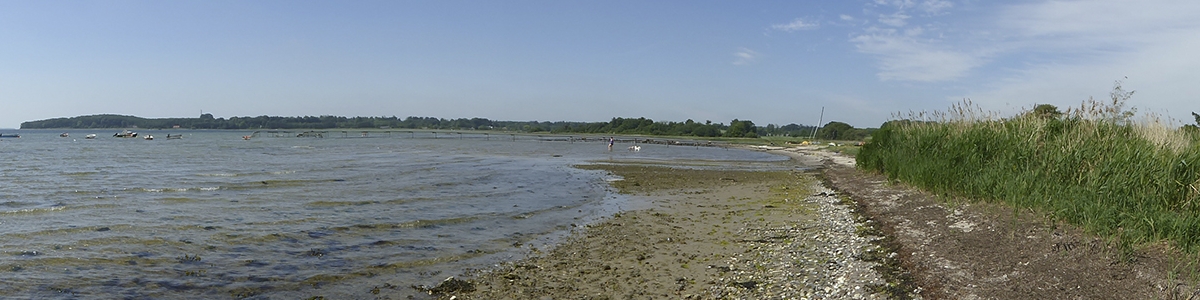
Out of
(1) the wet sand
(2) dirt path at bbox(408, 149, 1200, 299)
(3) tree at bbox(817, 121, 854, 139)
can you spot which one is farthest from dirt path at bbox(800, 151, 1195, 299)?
(3) tree at bbox(817, 121, 854, 139)

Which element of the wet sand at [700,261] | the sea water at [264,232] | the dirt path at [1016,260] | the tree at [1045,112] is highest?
the tree at [1045,112]

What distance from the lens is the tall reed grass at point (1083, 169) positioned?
7480 millimetres

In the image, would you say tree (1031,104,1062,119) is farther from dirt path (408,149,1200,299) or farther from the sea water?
the sea water

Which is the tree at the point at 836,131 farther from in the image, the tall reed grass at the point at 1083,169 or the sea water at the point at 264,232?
the tall reed grass at the point at 1083,169

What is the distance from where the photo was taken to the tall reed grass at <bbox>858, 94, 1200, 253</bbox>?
7480 millimetres

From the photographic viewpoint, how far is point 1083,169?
9.78 meters

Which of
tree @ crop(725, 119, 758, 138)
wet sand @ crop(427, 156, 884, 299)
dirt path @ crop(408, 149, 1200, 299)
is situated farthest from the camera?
tree @ crop(725, 119, 758, 138)

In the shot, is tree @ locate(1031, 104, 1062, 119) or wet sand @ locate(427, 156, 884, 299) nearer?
wet sand @ locate(427, 156, 884, 299)

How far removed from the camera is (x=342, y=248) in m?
11.4

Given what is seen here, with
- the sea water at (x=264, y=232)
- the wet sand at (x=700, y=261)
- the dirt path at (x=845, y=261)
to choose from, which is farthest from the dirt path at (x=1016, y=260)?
the sea water at (x=264, y=232)

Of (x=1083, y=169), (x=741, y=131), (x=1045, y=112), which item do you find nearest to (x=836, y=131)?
(x=741, y=131)

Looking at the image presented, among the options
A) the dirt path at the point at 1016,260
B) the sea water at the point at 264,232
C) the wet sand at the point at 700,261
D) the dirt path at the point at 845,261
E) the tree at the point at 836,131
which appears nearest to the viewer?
the dirt path at the point at 1016,260

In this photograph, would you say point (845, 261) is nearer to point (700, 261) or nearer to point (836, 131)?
point (700, 261)

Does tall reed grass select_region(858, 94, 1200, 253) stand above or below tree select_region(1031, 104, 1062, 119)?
below
